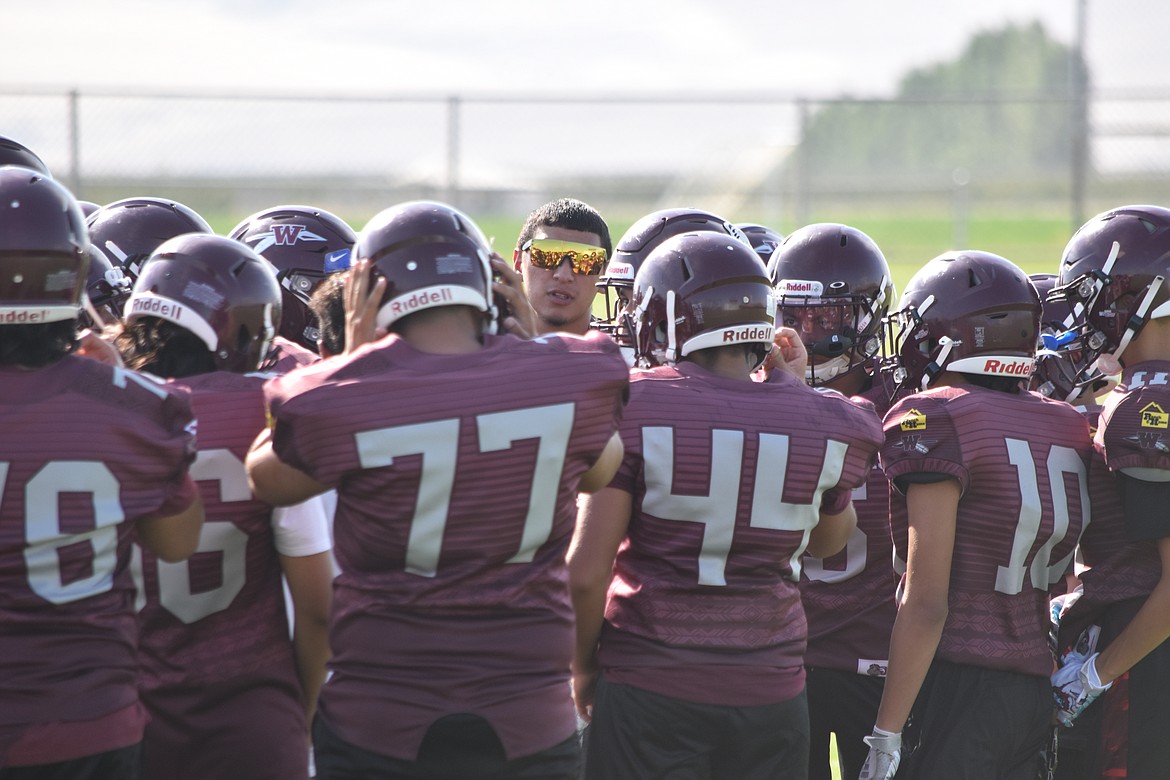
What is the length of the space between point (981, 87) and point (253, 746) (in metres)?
27.9

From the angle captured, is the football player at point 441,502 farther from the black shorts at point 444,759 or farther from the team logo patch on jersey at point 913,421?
the team logo patch on jersey at point 913,421

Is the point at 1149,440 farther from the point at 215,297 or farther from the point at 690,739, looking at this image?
the point at 215,297

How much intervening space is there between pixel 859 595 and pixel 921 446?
743 millimetres

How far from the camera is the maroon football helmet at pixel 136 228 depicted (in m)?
4.33

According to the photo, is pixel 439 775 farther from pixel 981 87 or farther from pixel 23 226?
pixel 981 87

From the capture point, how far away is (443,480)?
2.57 meters

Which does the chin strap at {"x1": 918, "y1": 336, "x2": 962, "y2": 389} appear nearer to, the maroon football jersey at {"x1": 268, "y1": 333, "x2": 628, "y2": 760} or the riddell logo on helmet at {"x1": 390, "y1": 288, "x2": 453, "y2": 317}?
the maroon football jersey at {"x1": 268, "y1": 333, "x2": 628, "y2": 760}

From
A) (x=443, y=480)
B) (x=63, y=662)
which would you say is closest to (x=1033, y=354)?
(x=443, y=480)

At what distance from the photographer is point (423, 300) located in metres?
2.68

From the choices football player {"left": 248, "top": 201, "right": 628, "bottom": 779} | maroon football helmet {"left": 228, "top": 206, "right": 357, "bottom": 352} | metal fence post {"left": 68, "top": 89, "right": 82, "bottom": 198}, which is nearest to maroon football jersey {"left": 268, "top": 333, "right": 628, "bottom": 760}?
football player {"left": 248, "top": 201, "right": 628, "bottom": 779}

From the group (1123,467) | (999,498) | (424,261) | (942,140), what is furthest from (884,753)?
(942,140)

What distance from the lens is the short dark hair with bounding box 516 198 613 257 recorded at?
4.97 m

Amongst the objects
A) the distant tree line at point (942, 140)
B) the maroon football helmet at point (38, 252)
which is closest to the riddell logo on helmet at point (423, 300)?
the maroon football helmet at point (38, 252)

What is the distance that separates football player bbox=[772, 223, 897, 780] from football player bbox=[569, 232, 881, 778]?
586 mm
